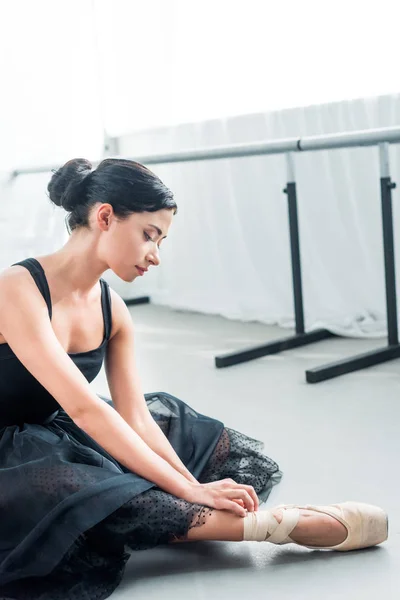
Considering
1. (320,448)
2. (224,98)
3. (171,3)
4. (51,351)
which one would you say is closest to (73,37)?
(171,3)

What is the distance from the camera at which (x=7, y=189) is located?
14.6 feet

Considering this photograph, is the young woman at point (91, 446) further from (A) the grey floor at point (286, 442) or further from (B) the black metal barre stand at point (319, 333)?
(B) the black metal barre stand at point (319, 333)

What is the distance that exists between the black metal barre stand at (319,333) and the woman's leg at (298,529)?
1.17 metres

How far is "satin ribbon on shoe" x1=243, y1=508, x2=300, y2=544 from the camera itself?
148 cm

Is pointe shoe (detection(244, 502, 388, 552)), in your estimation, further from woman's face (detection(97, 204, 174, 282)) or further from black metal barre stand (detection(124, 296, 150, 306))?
black metal barre stand (detection(124, 296, 150, 306))

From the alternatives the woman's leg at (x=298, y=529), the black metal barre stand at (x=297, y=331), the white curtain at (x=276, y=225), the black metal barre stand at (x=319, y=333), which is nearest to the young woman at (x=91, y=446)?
the woman's leg at (x=298, y=529)

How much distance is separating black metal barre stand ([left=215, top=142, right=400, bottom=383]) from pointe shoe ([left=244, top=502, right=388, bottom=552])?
3.76 feet

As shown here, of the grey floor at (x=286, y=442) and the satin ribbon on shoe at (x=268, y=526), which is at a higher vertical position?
the satin ribbon on shoe at (x=268, y=526)

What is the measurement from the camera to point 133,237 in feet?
5.10

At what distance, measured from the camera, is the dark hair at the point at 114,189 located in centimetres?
154

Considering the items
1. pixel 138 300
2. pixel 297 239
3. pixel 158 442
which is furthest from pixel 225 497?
pixel 138 300

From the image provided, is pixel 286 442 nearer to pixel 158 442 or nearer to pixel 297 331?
pixel 158 442

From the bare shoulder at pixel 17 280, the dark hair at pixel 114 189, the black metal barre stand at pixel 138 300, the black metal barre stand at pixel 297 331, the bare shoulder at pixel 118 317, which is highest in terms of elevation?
the dark hair at pixel 114 189

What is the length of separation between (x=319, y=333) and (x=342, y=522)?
1764 millimetres
